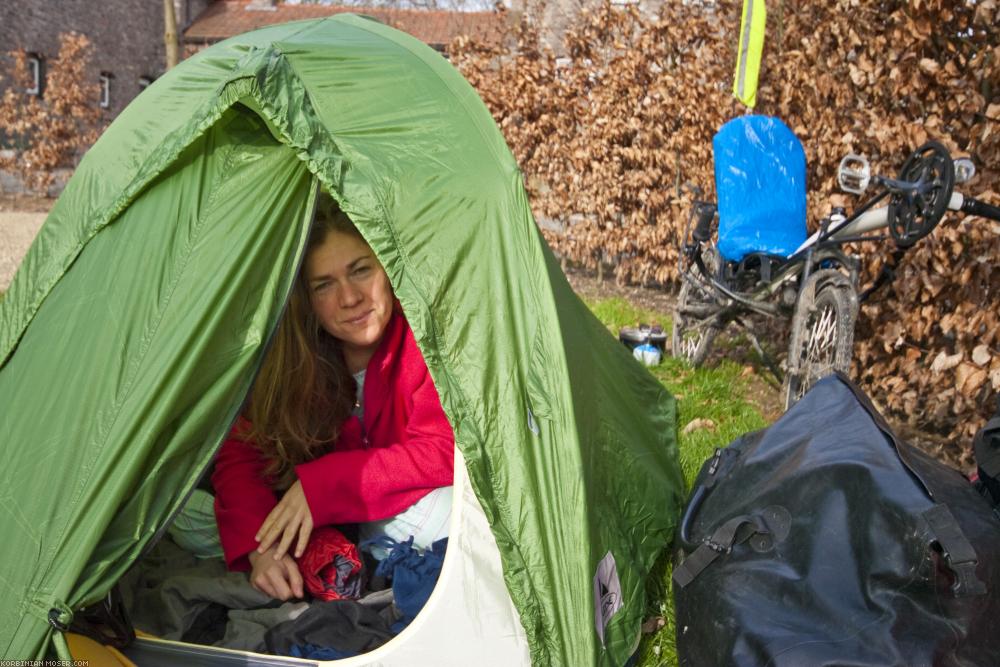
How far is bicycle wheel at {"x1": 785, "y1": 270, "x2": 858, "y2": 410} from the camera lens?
11.3 feet

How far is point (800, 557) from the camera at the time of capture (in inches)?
75.9

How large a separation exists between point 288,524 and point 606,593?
3.20ft

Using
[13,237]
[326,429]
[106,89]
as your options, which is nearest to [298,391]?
[326,429]

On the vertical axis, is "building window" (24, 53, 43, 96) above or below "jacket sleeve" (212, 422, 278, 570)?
above

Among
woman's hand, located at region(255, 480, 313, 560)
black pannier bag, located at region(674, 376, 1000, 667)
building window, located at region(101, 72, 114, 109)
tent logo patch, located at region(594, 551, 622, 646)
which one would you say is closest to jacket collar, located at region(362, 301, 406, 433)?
woman's hand, located at region(255, 480, 313, 560)

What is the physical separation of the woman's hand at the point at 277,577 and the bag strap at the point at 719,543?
113 cm

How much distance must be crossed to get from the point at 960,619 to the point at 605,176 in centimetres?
598

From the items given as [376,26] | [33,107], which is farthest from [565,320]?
[33,107]

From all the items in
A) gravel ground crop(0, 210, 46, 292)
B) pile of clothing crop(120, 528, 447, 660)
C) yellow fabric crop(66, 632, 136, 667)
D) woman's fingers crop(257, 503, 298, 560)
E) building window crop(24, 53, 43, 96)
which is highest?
building window crop(24, 53, 43, 96)

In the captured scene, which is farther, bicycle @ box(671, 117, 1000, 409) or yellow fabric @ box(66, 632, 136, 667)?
bicycle @ box(671, 117, 1000, 409)

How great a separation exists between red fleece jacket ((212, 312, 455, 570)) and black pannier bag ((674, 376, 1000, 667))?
2.68 ft

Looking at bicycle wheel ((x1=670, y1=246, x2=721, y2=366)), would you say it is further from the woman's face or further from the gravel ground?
the gravel ground

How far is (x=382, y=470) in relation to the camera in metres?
2.45

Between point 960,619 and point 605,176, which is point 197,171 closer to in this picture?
point 960,619
